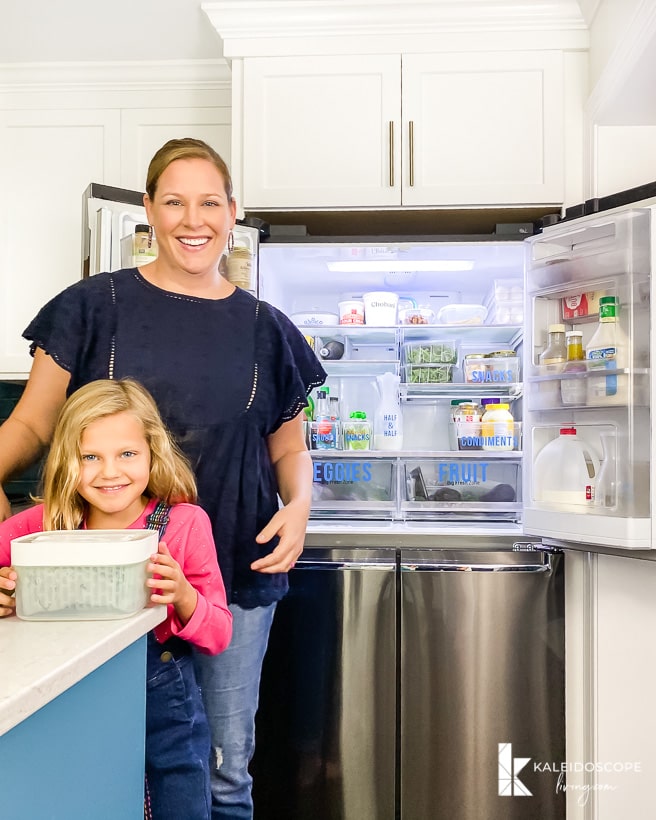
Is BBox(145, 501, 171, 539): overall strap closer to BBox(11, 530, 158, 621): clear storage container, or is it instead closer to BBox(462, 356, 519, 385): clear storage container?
BBox(11, 530, 158, 621): clear storage container

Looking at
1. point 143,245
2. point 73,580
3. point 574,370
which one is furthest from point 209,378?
point 574,370

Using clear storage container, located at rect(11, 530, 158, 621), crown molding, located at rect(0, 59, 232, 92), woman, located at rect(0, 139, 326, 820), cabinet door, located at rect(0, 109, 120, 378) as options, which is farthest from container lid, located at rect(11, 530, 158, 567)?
crown molding, located at rect(0, 59, 232, 92)

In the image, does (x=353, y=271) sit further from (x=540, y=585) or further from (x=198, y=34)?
(x=540, y=585)

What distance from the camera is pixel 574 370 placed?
5.93 ft

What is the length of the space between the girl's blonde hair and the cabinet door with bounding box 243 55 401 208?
1.03m

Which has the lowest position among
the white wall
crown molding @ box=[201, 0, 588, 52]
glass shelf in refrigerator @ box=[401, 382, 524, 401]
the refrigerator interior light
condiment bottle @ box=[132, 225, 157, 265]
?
glass shelf in refrigerator @ box=[401, 382, 524, 401]

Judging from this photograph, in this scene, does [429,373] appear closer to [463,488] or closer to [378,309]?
[378,309]

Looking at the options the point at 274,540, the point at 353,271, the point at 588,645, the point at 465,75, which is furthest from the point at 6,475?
the point at 465,75

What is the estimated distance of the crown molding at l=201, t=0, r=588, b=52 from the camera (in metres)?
1.97

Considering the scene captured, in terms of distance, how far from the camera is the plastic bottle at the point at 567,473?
71.8 inches

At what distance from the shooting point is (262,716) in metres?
1.91

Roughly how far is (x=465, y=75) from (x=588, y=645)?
5.38 feet

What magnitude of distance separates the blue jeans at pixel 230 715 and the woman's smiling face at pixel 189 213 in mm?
687

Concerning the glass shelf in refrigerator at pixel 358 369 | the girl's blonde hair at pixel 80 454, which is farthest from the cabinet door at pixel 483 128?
the girl's blonde hair at pixel 80 454
